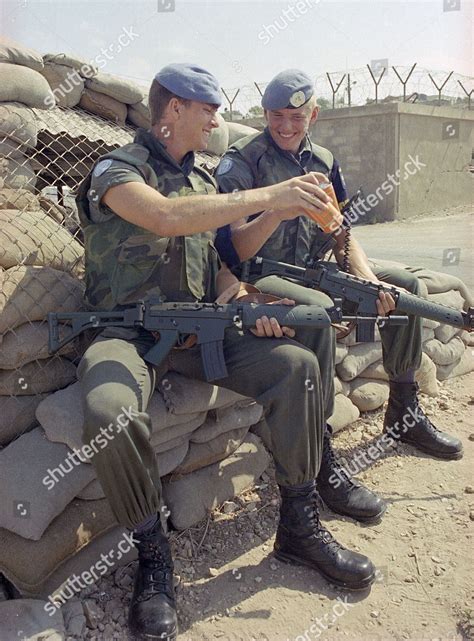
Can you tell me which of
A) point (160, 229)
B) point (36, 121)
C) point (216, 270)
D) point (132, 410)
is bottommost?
point (132, 410)

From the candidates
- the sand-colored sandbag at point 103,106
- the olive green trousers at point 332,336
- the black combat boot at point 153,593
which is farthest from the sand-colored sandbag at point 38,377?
the sand-colored sandbag at point 103,106

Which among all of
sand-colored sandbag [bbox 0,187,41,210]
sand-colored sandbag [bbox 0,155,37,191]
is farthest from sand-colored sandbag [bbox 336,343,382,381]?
sand-colored sandbag [bbox 0,155,37,191]

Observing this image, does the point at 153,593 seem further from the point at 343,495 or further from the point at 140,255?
the point at 140,255

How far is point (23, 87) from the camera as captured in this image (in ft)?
10.8

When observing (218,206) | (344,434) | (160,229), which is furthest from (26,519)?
(344,434)

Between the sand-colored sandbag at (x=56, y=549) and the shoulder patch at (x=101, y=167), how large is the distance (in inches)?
47.1

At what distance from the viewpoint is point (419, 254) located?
842 centimetres

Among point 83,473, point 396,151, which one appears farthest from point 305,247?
point 396,151

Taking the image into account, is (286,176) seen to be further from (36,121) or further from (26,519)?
(26,519)

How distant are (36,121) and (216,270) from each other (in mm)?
1427

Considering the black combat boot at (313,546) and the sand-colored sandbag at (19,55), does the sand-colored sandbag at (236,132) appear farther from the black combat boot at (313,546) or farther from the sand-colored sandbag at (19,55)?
the black combat boot at (313,546)

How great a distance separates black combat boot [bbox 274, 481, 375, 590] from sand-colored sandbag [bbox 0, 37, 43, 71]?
8.93ft

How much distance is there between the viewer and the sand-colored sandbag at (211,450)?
2.64 m

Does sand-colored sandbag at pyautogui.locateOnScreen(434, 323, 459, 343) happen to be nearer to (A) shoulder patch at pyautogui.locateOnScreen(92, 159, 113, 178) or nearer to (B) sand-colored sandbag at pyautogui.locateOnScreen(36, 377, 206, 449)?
(B) sand-colored sandbag at pyautogui.locateOnScreen(36, 377, 206, 449)
